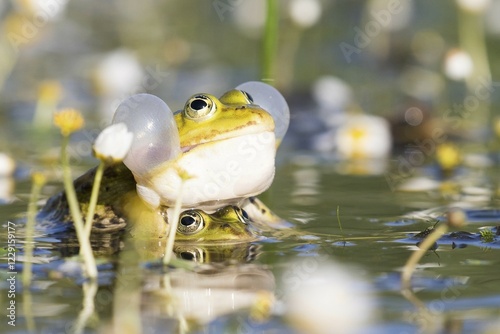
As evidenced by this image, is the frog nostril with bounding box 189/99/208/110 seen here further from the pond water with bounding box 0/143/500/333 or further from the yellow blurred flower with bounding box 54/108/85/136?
the yellow blurred flower with bounding box 54/108/85/136

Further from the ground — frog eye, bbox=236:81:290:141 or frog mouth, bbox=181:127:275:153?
frog eye, bbox=236:81:290:141

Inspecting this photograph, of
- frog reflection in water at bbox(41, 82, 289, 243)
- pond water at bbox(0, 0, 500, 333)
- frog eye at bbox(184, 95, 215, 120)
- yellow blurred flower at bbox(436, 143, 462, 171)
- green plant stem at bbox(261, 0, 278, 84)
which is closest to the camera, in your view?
pond water at bbox(0, 0, 500, 333)

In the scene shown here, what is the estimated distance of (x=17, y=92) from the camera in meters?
10.9

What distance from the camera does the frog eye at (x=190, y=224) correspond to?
464 centimetres

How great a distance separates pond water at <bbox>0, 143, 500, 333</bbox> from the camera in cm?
338

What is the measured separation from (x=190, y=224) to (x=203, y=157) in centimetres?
39

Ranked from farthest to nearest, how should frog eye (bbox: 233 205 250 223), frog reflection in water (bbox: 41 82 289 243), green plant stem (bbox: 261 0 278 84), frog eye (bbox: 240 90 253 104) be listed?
green plant stem (bbox: 261 0 278 84) < frog eye (bbox: 233 205 250 223) < frog eye (bbox: 240 90 253 104) < frog reflection in water (bbox: 41 82 289 243)

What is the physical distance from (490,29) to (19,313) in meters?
10.1

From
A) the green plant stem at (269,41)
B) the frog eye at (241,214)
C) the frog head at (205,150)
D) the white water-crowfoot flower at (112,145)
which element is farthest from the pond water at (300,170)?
the green plant stem at (269,41)

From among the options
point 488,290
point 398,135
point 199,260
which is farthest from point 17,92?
point 488,290

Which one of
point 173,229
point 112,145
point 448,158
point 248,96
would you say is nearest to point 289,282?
point 173,229

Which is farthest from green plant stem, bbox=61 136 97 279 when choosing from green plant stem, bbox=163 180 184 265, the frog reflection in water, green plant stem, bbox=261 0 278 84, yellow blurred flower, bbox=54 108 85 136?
green plant stem, bbox=261 0 278 84

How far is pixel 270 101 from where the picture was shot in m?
4.72

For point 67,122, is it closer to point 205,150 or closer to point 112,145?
point 112,145
